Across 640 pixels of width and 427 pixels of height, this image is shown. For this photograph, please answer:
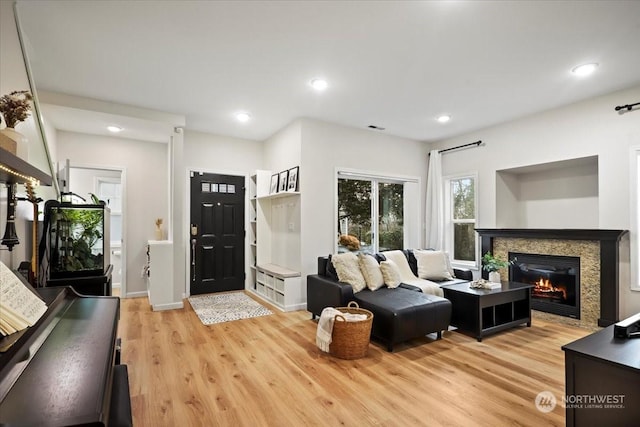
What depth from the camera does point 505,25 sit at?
96.1 inches

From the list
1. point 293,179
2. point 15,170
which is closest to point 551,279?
point 293,179

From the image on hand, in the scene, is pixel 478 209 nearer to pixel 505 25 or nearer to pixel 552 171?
pixel 552 171

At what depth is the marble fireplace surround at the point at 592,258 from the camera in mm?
3578

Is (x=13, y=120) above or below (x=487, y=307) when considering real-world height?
above

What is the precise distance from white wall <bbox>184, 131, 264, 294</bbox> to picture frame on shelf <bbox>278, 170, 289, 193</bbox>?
3.34ft

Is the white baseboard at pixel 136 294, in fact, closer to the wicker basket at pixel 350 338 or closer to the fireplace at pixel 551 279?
the wicker basket at pixel 350 338

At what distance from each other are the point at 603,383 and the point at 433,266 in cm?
285

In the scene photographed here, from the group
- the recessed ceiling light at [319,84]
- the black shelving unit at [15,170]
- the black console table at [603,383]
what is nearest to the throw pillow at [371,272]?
the recessed ceiling light at [319,84]

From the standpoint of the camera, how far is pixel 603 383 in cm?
145

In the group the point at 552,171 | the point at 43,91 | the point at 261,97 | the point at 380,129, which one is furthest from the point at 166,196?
the point at 552,171

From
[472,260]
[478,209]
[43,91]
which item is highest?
[43,91]

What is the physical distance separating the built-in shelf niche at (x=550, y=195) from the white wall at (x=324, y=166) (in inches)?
74.6

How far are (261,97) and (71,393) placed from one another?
3.57 metres

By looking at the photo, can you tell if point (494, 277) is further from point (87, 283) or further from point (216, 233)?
point (87, 283)
